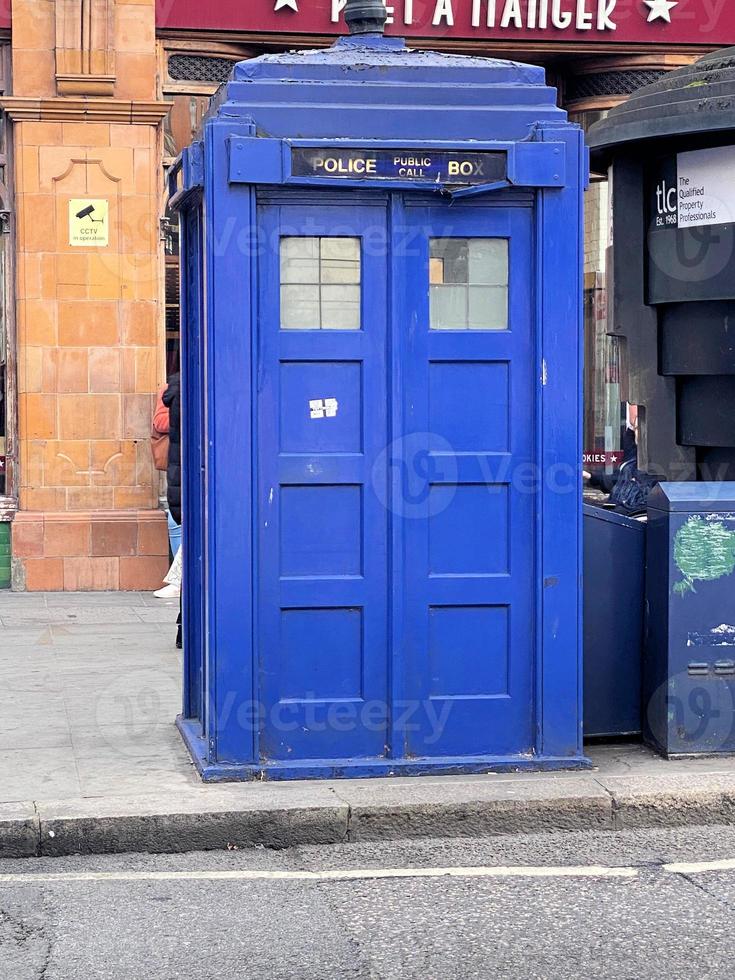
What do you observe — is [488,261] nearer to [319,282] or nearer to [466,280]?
[466,280]

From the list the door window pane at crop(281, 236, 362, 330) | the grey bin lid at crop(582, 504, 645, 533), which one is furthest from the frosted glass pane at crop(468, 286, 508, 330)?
the grey bin lid at crop(582, 504, 645, 533)

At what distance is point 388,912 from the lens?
4.77m

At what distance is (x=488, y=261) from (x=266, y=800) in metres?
2.29

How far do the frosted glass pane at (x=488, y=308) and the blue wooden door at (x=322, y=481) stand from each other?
0.36 metres

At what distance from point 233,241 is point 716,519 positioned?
2296 mm

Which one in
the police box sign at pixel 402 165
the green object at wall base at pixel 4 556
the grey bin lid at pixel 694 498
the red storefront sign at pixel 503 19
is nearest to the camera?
the police box sign at pixel 402 165

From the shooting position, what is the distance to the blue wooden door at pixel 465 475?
6004mm

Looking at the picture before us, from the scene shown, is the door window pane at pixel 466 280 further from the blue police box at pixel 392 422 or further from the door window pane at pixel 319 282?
the door window pane at pixel 319 282

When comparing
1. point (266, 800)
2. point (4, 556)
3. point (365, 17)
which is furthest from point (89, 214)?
point (266, 800)

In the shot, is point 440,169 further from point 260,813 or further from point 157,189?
point 157,189

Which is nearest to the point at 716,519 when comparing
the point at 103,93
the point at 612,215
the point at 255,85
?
the point at 612,215

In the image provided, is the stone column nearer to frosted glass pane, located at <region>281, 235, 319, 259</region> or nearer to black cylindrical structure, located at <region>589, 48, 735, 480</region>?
black cylindrical structure, located at <region>589, 48, 735, 480</region>

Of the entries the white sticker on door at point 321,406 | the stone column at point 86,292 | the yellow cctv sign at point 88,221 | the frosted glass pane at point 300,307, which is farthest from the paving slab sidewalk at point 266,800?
the yellow cctv sign at point 88,221

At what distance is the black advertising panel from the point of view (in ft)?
21.2
